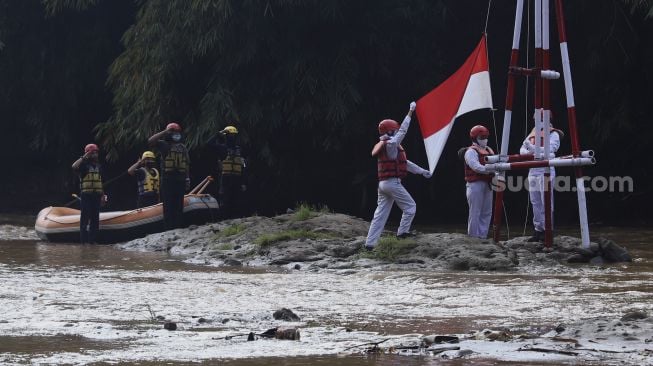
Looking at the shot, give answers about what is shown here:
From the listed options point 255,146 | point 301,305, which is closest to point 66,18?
point 255,146

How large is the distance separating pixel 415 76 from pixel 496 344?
1718 cm

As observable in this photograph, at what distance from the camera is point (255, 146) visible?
2467cm

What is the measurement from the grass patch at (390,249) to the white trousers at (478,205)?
1263mm

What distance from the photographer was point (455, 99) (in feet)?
50.9

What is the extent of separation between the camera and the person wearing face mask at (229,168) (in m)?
22.4

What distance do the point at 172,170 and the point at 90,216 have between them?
1.75 m

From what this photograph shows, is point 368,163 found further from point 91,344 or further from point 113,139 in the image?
point 91,344

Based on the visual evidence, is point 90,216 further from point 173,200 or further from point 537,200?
point 537,200

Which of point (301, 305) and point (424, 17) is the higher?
point (424, 17)

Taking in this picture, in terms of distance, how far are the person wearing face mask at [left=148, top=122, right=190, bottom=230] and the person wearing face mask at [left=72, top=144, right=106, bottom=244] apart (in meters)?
1.05

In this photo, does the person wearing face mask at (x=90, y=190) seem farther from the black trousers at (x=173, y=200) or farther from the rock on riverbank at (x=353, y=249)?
the rock on riverbank at (x=353, y=249)

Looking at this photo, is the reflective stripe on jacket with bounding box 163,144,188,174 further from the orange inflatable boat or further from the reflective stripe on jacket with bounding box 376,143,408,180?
the reflective stripe on jacket with bounding box 376,143,408,180

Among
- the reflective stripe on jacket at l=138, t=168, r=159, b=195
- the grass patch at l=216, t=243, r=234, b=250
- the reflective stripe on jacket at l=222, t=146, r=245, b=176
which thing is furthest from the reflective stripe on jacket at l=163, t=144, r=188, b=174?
the grass patch at l=216, t=243, r=234, b=250

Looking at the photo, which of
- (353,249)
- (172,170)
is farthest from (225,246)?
(172,170)
